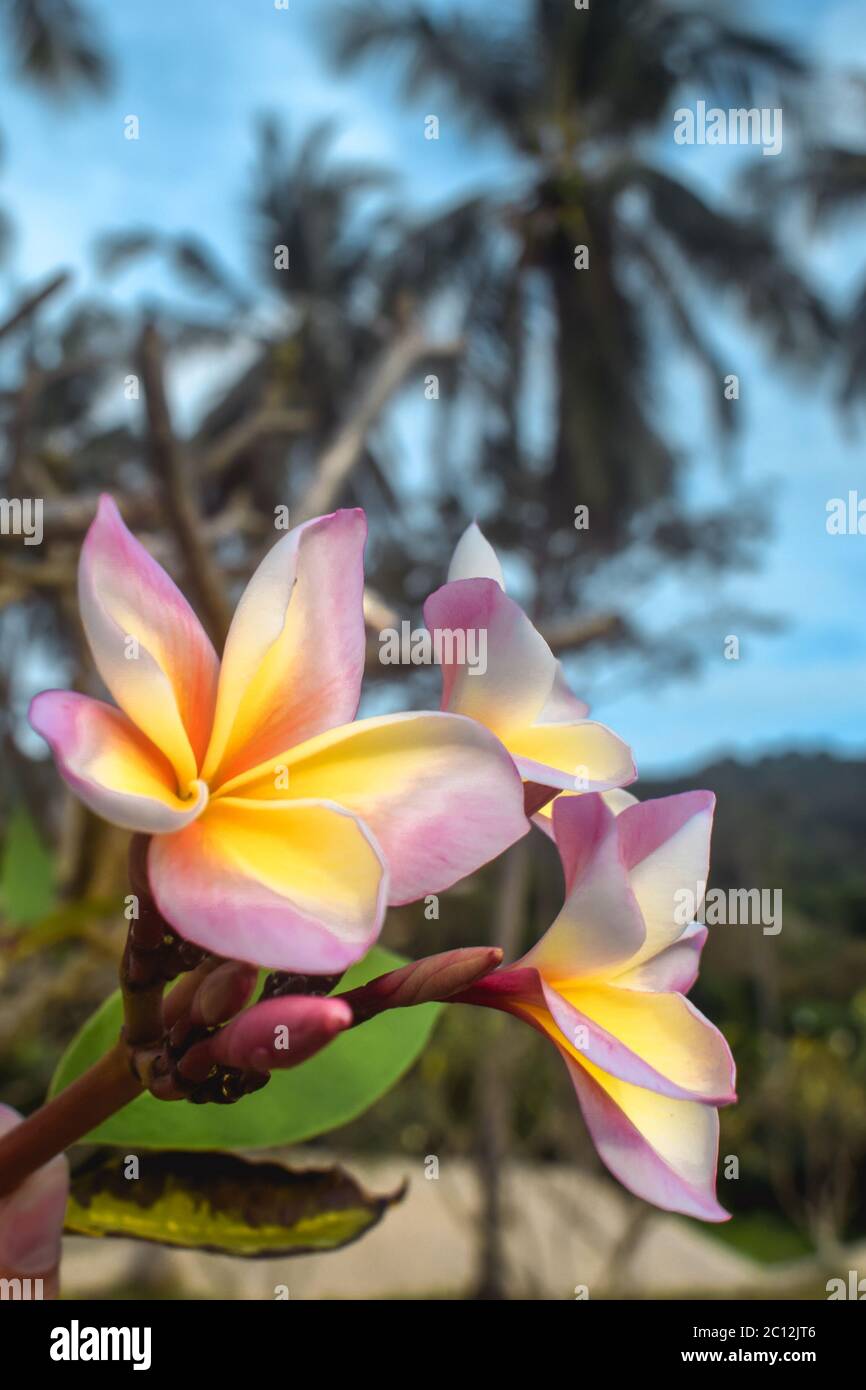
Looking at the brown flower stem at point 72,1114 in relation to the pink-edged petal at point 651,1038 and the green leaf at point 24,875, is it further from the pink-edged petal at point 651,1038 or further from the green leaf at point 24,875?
the green leaf at point 24,875

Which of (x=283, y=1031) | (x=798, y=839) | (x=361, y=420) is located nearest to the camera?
(x=283, y=1031)

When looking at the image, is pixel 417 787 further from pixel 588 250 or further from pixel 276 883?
pixel 588 250

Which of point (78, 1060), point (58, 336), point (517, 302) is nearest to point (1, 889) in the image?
point (78, 1060)

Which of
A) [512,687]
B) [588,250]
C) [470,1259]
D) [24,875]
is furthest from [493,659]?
[588,250]

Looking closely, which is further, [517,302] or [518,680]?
[517,302]

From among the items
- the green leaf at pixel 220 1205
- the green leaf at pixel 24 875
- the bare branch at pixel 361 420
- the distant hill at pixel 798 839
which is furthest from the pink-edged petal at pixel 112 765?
the distant hill at pixel 798 839
